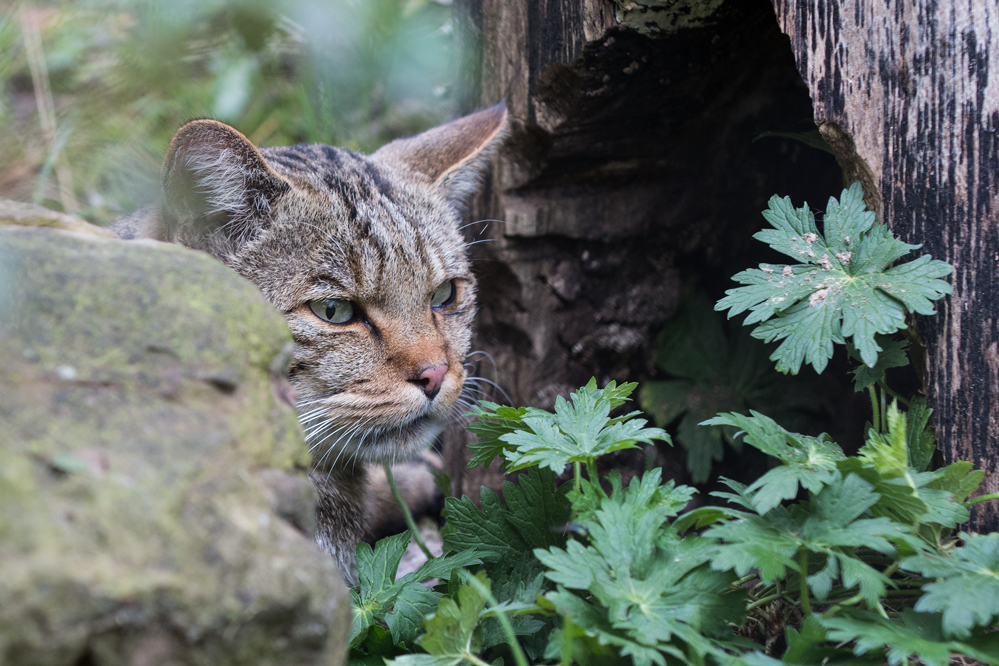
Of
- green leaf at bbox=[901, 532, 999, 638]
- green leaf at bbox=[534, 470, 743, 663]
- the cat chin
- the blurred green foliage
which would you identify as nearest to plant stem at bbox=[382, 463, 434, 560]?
the cat chin

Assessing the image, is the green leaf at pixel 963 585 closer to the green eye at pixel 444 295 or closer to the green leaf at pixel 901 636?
the green leaf at pixel 901 636

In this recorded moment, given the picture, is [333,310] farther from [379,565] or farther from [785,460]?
[785,460]

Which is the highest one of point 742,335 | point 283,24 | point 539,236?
point 283,24

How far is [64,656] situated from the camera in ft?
2.98

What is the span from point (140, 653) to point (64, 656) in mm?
90

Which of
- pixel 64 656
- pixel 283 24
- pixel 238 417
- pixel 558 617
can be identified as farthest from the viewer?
pixel 283 24

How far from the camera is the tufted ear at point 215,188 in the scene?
2.05 metres

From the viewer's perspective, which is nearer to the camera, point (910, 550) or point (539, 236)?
point (910, 550)

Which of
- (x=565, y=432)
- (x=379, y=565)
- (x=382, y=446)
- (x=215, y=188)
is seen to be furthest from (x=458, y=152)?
(x=379, y=565)

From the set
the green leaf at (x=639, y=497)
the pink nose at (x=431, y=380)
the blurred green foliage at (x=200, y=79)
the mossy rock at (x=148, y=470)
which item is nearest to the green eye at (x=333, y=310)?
the pink nose at (x=431, y=380)

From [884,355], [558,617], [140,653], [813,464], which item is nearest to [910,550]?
[813,464]

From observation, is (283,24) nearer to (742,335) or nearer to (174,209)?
(174,209)

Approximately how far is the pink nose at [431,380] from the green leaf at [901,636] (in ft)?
4.13

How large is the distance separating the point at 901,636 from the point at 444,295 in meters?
1.75
